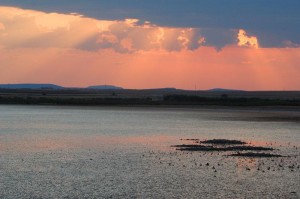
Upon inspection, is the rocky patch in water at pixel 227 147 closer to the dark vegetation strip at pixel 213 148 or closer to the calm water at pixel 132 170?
the dark vegetation strip at pixel 213 148

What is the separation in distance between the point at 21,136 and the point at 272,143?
60.7 ft

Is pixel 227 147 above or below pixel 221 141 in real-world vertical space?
below

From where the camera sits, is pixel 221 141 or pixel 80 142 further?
pixel 221 141

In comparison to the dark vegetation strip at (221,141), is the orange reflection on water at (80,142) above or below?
below

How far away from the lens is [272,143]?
130 ft

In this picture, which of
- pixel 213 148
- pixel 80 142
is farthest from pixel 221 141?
pixel 80 142

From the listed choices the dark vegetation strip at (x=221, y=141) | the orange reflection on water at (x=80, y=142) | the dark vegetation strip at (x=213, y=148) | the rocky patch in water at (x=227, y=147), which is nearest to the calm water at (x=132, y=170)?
the orange reflection on water at (x=80, y=142)

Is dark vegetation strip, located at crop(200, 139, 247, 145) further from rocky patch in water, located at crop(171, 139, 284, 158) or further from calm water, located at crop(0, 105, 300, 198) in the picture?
calm water, located at crop(0, 105, 300, 198)

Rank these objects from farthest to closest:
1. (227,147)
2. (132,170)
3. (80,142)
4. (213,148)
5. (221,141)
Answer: (221,141) → (80,142) → (227,147) → (213,148) → (132,170)

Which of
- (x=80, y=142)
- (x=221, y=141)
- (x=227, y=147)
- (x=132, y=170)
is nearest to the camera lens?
(x=132, y=170)

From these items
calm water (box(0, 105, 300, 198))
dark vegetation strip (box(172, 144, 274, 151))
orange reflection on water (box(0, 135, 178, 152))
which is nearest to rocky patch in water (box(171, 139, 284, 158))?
dark vegetation strip (box(172, 144, 274, 151))

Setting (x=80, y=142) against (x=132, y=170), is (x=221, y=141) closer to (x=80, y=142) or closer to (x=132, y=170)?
(x=80, y=142)

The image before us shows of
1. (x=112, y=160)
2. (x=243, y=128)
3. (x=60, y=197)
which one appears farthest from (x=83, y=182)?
(x=243, y=128)

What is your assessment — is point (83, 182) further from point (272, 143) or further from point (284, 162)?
point (272, 143)
